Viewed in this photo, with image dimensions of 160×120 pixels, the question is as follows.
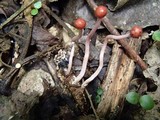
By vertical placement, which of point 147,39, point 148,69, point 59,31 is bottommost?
point 148,69

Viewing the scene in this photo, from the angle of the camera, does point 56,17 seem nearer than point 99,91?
No

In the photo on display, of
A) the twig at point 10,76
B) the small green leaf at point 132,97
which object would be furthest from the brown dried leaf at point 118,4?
the small green leaf at point 132,97

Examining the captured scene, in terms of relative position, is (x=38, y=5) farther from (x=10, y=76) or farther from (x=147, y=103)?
(x=147, y=103)

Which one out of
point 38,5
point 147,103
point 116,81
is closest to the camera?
point 147,103

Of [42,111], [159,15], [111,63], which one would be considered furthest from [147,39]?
[42,111]

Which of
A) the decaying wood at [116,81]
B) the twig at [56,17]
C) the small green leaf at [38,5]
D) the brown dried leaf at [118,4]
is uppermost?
the small green leaf at [38,5]

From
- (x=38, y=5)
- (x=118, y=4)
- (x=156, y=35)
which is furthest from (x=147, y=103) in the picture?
(x=38, y=5)

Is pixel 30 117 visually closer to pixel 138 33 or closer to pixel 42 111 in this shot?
pixel 42 111

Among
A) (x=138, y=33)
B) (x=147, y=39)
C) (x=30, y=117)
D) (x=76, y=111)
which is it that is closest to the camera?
(x=138, y=33)

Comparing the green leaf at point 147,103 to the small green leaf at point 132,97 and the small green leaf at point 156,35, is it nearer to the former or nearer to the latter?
the small green leaf at point 132,97
